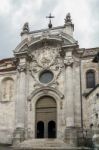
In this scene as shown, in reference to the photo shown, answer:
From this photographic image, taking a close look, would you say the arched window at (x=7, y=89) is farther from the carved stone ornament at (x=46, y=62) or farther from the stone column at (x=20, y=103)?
the carved stone ornament at (x=46, y=62)

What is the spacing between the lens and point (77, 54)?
28.7 meters

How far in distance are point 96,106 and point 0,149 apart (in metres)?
8.54

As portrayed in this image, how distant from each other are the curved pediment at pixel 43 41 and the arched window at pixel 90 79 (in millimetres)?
3466

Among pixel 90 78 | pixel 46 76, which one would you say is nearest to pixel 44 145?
pixel 46 76

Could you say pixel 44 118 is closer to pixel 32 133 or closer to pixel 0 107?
pixel 32 133

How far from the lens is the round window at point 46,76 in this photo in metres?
29.2

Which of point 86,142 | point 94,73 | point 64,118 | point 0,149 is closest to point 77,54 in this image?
point 94,73

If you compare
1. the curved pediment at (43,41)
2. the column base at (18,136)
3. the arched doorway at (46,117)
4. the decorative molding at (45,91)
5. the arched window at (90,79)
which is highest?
the curved pediment at (43,41)

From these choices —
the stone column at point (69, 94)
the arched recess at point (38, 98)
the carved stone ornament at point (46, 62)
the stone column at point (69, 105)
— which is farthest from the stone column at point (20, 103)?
the stone column at point (69, 94)

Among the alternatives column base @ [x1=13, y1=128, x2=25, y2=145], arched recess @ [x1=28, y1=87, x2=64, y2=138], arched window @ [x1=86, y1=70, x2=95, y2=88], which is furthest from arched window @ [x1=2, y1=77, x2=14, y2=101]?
arched window @ [x1=86, y1=70, x2=95, y2=88]

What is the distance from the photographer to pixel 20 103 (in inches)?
1124

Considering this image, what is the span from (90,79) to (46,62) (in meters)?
4.80

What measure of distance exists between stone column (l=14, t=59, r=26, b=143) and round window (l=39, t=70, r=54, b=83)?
1.74 m

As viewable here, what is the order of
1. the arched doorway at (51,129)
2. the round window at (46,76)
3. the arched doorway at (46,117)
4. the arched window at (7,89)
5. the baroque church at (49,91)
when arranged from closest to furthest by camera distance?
1. the baroque church at (49,91)
2. the arched doorway at (51,129)
3. the arched doorway at (46,117)
4. the round window at (46,76)
5. the arched window at (7,89)
